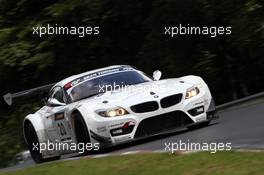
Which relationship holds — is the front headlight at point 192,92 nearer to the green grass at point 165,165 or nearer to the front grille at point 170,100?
the front grille at point 170,100

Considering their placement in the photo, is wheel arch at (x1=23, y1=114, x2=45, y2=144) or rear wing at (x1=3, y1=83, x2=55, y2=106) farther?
rear wing at (x1=3, y1=83, x2=55, y2=106)

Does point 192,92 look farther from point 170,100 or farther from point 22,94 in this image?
point 22,94

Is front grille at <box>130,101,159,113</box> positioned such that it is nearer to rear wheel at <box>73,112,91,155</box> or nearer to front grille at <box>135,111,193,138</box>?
front grille at <box>135,111,193,138</box>

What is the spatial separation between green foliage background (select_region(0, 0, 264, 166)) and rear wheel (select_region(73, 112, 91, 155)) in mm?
6737

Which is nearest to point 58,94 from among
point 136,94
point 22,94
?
point 22,94

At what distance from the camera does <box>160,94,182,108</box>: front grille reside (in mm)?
11117

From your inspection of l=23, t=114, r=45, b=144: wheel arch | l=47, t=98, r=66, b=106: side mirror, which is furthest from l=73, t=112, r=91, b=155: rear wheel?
l=23, t=114, r=45, b=144: wheel arch

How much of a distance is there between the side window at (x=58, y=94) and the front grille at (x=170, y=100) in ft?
6.56

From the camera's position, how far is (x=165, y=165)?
8133mm

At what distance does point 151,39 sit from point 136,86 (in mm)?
8395

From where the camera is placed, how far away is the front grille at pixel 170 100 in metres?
11.1

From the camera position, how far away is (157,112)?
11094 mm

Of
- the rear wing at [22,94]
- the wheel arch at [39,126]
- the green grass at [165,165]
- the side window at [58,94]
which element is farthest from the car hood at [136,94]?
the rear wing at [22,94]

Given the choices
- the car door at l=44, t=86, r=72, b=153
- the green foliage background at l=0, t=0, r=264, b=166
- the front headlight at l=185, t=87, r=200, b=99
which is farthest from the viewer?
the green foliage background at l=0, t=0, r=264, b=166
